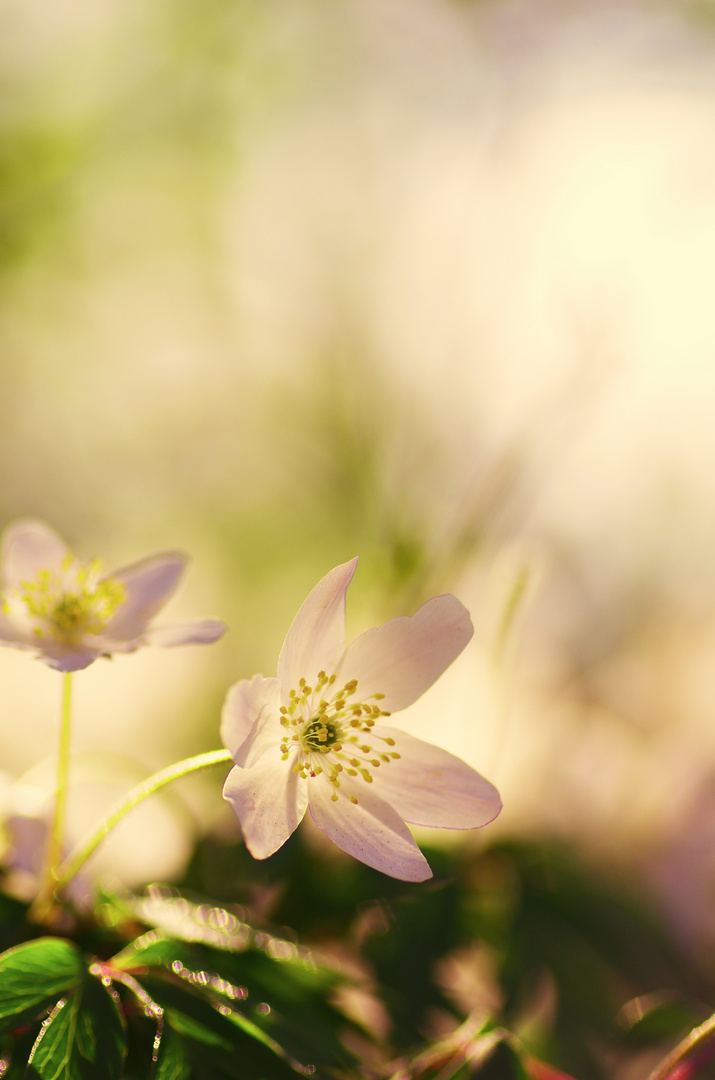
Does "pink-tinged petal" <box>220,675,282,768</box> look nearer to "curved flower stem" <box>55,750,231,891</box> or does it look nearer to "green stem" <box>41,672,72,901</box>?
"curved flower stem" <box>55,750,231,891</box>

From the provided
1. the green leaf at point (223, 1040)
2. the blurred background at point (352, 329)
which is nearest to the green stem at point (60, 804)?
the green leaf at point (223, 1040)

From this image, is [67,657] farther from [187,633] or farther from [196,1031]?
[196,1031]

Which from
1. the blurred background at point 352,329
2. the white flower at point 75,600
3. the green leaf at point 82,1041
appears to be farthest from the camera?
the blurred background at point 352,329

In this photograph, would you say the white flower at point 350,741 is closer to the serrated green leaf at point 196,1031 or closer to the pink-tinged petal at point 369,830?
the pink-tinged petal at point 369,830

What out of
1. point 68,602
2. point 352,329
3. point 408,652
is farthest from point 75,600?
point 352,329

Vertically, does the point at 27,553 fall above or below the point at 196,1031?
above

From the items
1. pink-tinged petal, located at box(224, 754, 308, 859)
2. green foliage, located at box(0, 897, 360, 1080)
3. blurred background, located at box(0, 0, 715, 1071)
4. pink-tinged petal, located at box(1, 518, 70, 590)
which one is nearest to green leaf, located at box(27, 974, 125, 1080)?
green foliage, located at box(0, 897, 360, 1080)
